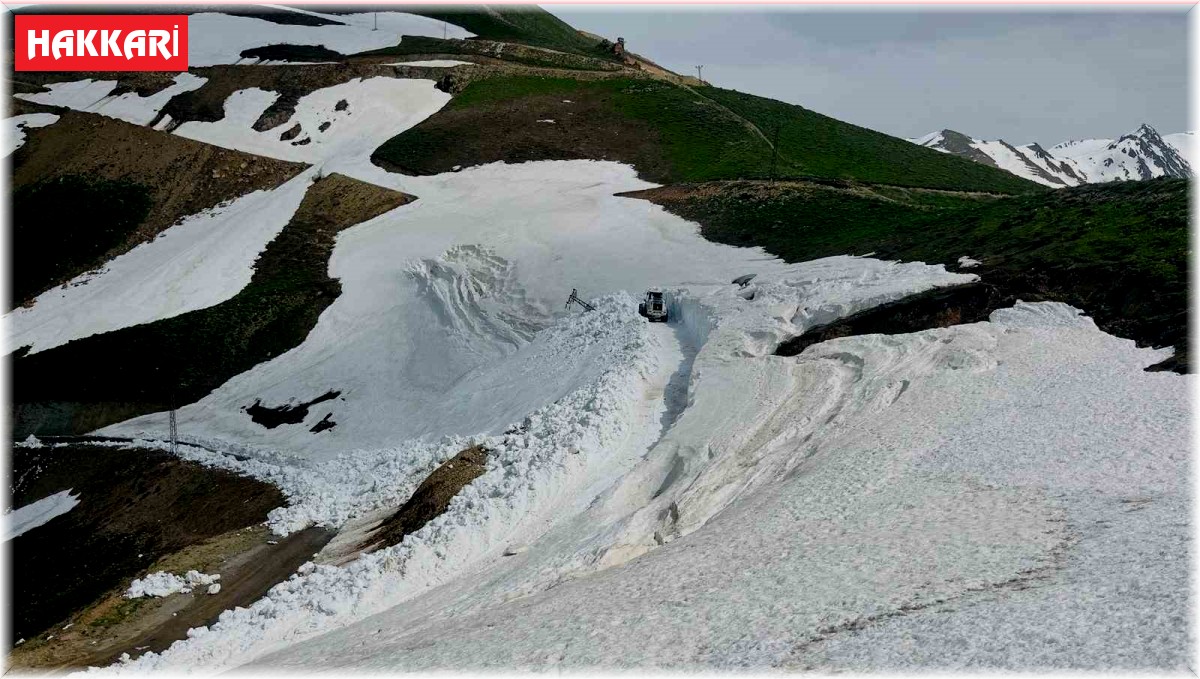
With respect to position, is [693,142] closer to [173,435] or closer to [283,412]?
[283,412]

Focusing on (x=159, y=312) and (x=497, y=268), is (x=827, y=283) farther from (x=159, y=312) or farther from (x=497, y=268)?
(x=159, y=312)

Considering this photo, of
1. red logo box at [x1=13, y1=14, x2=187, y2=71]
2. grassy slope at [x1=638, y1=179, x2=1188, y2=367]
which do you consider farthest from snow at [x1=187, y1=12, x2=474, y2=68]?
grassy slope at [x1=638, y1=179, x2=1188, y2=367]

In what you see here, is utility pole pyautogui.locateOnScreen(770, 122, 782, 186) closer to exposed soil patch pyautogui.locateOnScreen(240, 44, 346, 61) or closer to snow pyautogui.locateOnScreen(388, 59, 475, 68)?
snow pyautogui.locateOnScreen(388, 59, 475, 68)

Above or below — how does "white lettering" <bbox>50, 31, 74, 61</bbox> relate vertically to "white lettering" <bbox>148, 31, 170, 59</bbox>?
below

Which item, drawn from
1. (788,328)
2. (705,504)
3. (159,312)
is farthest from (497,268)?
(705,504)

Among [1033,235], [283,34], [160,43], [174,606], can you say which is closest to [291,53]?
[283,34]

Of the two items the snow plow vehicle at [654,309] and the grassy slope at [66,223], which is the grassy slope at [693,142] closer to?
the grassy slope at [66,223]
